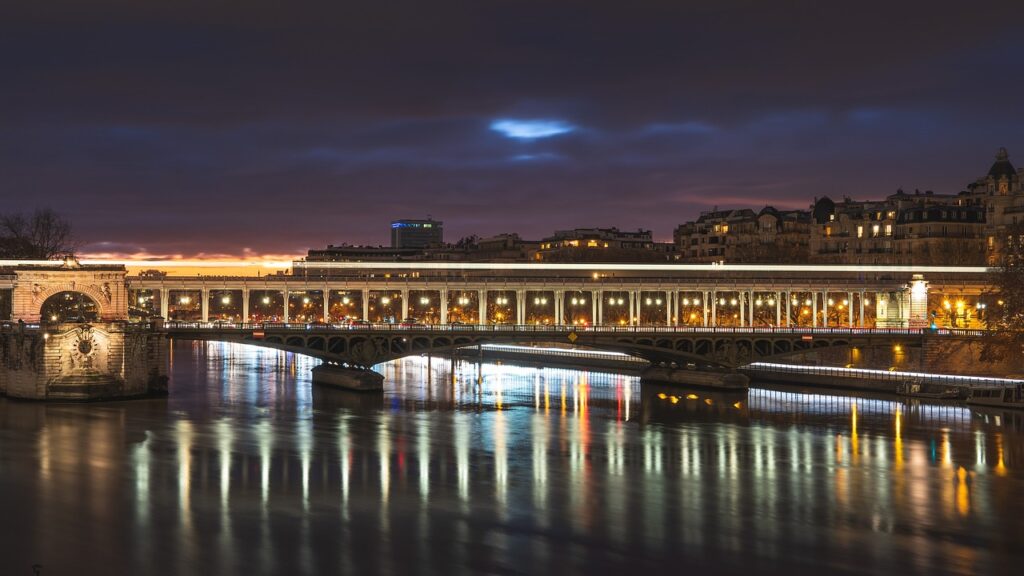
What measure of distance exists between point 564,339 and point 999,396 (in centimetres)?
2656

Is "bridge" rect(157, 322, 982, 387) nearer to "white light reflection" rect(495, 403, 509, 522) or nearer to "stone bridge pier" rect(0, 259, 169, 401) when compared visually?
"stone bridge pier" rect(0, 259, 169, 401)

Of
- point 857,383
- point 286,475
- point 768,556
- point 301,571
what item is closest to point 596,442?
point 286,475

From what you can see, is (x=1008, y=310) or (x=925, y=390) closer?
(x=1008, y=310)

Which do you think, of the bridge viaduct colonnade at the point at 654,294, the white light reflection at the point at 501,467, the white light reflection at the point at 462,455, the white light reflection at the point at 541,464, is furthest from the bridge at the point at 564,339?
the white light reflection at the point at 501,467

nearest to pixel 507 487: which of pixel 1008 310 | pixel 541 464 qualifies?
pixel 541 464

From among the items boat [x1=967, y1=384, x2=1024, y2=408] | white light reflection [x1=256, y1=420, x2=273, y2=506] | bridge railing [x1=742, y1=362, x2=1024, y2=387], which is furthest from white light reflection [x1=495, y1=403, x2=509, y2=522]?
bridge railing [x1=742, y1=362, x2=1024, y2=387]

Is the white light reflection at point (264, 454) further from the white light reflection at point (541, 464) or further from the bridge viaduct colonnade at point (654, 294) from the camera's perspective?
the bridge viaduct colonnade at point (654, 294)

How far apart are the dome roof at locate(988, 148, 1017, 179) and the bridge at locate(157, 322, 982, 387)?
105ft

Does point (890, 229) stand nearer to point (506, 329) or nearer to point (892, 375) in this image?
point (892, 375)

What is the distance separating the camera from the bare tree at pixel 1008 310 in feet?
227

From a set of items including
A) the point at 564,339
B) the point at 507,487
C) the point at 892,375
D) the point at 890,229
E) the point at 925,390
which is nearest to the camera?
the point at 507,487

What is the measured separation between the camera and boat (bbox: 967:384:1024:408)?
6525cm

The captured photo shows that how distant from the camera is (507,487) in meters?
42.0

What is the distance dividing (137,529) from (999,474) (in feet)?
101
